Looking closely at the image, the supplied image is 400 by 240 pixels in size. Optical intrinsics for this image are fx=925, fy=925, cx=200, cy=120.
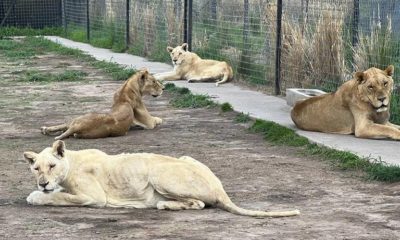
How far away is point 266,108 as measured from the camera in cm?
1278

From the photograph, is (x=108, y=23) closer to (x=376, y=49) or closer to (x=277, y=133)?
(x=376, y=49)

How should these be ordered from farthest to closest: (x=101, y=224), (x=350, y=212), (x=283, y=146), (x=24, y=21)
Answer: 1. (x=24, y=21)
2. (x=283, y=146)
3. (x=350, y=212)
4. (x=101, y=224)

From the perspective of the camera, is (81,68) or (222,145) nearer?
(222,145)

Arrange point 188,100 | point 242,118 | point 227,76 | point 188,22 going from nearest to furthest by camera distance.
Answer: point 242,118
point 188,100
point 227,76
point 188,22

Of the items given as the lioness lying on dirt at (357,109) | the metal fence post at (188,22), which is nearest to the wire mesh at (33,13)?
the metal fence post at (188,22)

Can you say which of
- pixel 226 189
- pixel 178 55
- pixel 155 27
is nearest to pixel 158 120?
pixel 226 189

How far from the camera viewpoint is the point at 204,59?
17250mm

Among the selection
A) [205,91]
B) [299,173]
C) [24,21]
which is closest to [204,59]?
[205,91]

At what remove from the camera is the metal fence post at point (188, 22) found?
18375mm

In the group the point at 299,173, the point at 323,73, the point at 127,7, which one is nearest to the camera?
the point at 299,173

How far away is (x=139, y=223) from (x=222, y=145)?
3688 mm

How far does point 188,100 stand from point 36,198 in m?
6.56

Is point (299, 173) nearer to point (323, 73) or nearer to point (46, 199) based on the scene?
point (46, 199)

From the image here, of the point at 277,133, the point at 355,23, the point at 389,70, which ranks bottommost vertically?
the point at 277,133
